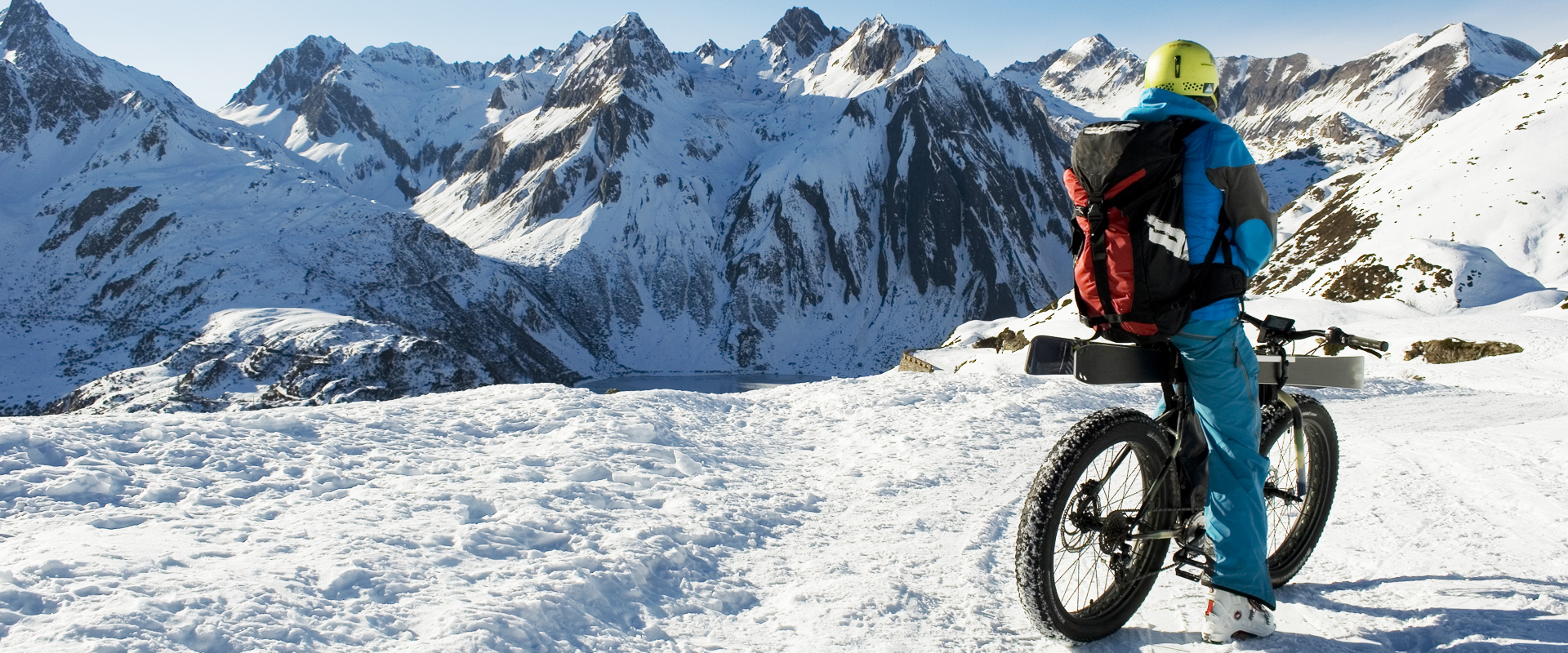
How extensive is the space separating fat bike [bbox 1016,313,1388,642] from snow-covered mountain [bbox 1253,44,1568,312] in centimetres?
4341

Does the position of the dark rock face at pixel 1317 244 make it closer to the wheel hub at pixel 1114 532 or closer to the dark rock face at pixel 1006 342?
the dark rock face at pixel 1006 342

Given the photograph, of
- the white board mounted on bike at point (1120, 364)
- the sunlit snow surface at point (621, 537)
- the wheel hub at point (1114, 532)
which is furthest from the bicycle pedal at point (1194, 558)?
the white board mounted on bike at point (1120, 364)

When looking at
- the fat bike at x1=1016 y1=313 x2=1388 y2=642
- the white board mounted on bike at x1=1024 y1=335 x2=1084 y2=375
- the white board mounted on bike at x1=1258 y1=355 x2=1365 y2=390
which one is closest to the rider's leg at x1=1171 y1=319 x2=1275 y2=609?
the fat bike at x1=1016 y1=313 x2=1388 y2=642

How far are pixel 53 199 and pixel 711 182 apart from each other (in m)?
118

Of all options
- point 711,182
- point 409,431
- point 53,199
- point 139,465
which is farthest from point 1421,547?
point 53,199

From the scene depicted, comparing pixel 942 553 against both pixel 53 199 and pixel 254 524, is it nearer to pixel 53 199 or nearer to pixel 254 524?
pixel 254 524

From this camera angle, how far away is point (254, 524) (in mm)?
4984

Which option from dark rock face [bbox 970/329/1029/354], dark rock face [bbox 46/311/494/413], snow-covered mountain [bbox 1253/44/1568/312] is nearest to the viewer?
snow-covered mountain [bbox 1253/44/1568/312]

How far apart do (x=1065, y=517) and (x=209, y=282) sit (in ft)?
409

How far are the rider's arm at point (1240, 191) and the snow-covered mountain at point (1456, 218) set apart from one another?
145 ft

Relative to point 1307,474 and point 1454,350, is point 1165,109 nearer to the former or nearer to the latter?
point 1307,474

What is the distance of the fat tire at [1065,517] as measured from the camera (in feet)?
11.2

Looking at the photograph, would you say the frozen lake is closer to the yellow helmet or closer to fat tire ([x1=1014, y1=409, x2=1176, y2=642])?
fat tire ([x1=1014, y1=409, x2=1176, y2=642])

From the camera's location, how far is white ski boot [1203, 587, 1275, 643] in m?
3.60
